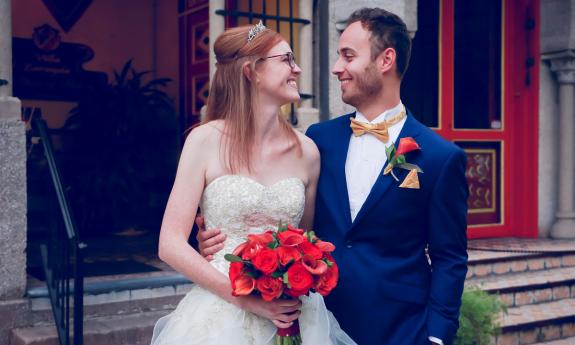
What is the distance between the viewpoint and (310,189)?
2.94 metres

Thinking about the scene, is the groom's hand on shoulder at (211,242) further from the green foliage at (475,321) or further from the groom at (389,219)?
the green foliage at (475,321)

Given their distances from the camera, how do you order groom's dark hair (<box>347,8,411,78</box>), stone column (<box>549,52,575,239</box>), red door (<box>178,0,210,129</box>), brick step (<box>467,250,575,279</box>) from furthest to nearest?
stone column (<box>549,52,575,239</box>), red door (<box>178,0,210,129</box>), brick step (<box>467,250,575,279</box>), groom's dark hair (<box>347,8,411,78</box>)

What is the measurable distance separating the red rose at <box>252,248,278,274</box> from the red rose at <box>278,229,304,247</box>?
0.06 meters

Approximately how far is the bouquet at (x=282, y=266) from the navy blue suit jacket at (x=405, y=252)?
1.00 ft

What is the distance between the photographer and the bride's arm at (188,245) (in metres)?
2.53

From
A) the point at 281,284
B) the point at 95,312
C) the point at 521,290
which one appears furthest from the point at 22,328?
A: the point at 521,290

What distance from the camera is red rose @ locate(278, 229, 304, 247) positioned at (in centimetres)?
239

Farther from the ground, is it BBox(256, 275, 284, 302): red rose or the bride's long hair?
the bride's long hair

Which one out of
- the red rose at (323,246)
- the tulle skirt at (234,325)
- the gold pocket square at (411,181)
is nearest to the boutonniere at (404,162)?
the gold pocket square at (411,181)

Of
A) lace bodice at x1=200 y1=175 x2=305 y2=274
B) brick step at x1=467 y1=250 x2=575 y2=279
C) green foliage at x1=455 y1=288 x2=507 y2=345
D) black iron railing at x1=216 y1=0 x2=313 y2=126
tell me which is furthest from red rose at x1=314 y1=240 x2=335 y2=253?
brick step at x1=467 y1=250 x2=575 y2=279

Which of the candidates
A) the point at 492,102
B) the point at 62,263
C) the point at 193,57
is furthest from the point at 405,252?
the point at 492,102

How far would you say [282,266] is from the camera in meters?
2.37

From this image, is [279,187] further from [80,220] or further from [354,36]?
[80,220]

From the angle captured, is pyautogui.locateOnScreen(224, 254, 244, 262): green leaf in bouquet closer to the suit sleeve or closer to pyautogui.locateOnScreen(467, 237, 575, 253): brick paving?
the suit sleeve
